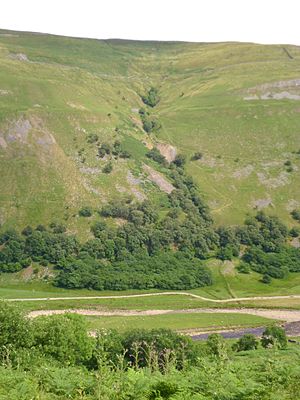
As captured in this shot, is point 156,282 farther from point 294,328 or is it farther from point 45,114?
point 45,114

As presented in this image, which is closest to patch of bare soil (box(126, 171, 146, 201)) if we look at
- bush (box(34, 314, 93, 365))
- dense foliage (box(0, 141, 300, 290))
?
dense foliage (box(0, 141, 300, 290))

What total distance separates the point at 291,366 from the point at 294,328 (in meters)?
80.4

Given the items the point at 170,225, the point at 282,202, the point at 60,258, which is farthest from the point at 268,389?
the point at 282,202

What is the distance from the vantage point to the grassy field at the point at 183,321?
103562 millimetres

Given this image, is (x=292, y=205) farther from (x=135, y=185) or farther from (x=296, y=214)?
(x=135, y=185)

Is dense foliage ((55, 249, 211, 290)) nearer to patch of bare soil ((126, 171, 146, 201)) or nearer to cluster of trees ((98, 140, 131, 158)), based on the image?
patch of bare soil ((126, 171, 146, 201))

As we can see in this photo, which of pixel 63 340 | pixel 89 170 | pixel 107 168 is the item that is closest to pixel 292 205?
pixel 107 168

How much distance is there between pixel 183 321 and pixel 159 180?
8967 cm

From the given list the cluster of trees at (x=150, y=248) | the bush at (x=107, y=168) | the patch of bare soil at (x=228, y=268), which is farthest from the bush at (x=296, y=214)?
the bush at (x=107, y=168)

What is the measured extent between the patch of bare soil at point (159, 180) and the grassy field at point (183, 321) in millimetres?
79283

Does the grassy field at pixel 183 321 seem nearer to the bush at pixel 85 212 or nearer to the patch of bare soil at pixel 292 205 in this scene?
the bush at pixel 85 212

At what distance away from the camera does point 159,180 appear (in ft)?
634

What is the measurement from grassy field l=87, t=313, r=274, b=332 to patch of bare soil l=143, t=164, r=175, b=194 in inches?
3121

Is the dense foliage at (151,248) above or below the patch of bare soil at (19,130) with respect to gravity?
below
